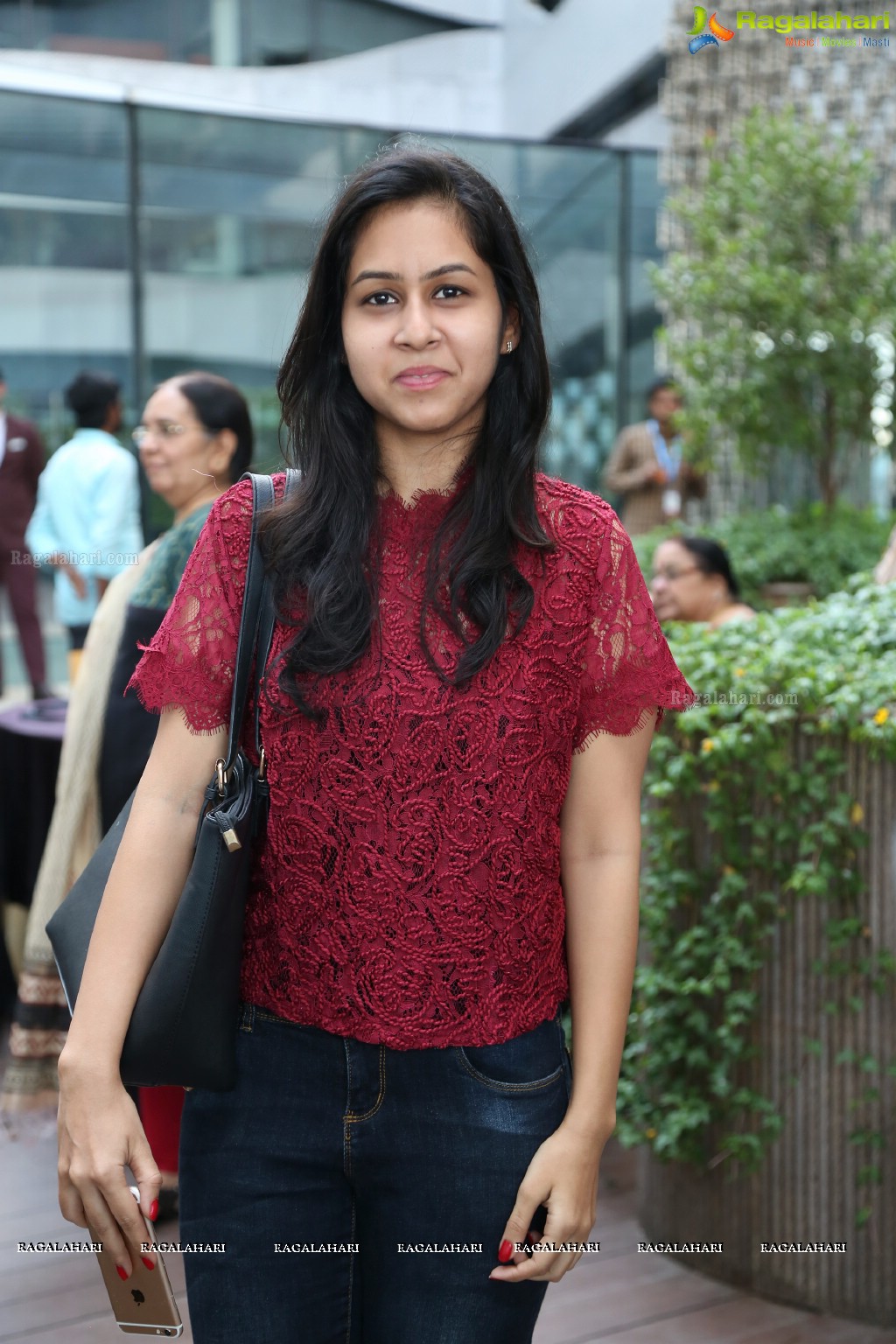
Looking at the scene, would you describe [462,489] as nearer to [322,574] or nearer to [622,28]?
[322,574]

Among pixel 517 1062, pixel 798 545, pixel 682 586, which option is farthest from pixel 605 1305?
pixel 798 545

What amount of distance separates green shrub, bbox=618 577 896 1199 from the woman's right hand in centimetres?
155

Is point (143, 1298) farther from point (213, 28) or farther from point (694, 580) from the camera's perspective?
point (213, 28)

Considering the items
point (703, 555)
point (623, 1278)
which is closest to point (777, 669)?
point (623, 1278)

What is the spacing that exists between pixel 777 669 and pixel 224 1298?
171 cm

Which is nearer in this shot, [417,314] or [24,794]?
[417,314]

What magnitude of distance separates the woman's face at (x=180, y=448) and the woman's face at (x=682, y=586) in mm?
2475

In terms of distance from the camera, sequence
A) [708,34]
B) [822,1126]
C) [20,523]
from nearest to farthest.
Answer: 1. [822,1126]
2. [20,523]
3. [708,34]

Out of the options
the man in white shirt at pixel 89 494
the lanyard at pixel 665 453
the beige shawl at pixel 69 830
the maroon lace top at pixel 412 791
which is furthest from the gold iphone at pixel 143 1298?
the lanyard at pixel 665 453

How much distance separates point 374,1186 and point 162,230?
7954 millimetres

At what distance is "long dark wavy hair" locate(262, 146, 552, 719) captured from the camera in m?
1.33

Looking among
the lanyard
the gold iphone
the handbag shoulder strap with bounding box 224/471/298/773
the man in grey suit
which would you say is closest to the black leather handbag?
the handbag shoulder strap with bounding box 224/471/298/773

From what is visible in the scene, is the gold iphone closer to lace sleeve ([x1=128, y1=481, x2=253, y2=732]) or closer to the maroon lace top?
the maroon lace top

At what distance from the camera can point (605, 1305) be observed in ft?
9.11
